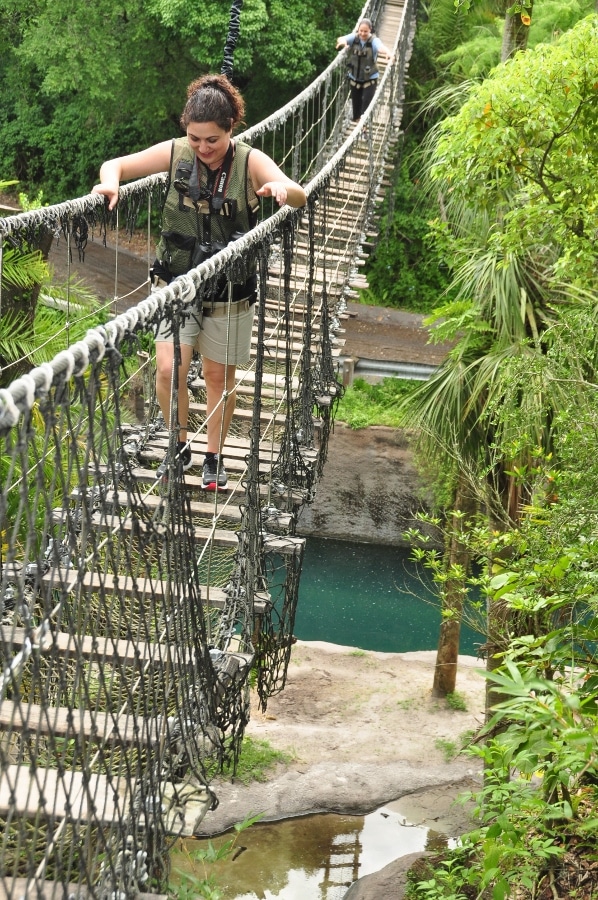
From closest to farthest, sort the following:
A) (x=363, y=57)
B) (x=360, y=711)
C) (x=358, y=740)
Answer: (x=358, y=740), (x=360, y=711), (x=363, y=57)

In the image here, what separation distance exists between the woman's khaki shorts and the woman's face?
381 millimetres

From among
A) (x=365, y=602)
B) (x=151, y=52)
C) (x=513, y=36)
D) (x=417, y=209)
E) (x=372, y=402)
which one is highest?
(x=151, y=52)

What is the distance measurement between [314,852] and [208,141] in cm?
430

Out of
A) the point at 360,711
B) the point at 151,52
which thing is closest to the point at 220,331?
the point at 360,711

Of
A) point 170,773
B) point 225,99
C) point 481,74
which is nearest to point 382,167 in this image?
point 481,74

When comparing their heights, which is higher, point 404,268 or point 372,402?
point 404,268

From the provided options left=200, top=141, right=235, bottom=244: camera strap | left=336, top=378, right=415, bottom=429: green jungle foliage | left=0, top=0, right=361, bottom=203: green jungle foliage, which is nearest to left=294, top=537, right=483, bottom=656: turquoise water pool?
left=336, top=378, right=415, bottom=429: green jungle foliage

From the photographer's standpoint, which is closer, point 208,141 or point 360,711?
point 208,141

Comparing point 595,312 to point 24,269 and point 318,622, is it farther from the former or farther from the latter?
point 318,622

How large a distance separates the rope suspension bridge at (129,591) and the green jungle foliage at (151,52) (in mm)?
6433

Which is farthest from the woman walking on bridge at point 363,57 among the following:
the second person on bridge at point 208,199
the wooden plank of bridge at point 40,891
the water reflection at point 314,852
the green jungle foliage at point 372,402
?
the wooden plank of bridge at point 40,891

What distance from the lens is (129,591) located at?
2822 millimetres

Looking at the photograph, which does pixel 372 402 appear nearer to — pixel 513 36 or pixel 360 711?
pixel 360 711

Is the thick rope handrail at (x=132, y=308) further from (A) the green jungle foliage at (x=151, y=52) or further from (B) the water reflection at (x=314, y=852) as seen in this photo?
(A) the green jungle foliage at (x=151, y=52)
